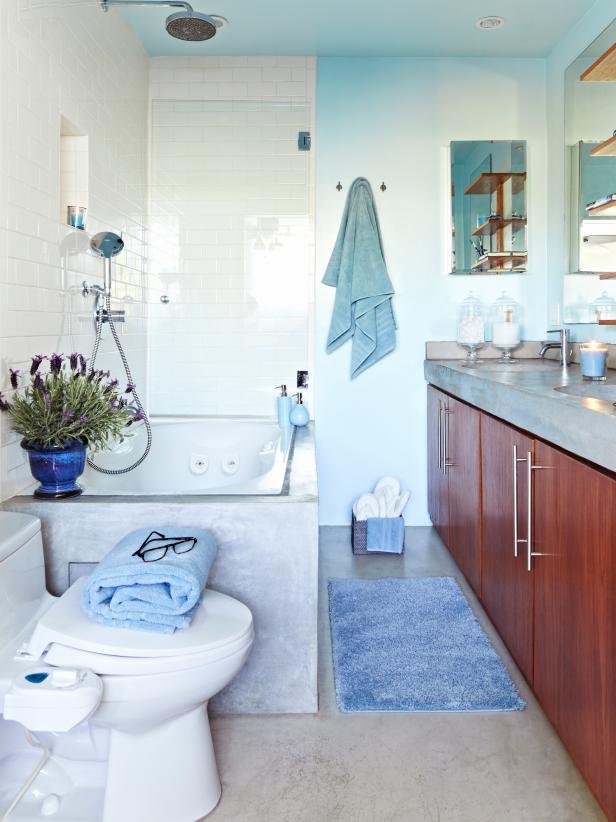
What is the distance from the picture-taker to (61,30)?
2475 mm

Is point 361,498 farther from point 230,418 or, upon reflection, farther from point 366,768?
point 366,768

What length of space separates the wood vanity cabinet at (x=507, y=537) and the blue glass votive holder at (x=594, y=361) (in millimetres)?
407

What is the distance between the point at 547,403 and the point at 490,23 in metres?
2.40

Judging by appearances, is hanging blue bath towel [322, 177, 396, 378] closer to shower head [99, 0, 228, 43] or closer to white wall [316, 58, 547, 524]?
white wall [316, 58, 547, 524]

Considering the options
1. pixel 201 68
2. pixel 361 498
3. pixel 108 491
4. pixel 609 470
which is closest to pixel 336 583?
pixel 361 498

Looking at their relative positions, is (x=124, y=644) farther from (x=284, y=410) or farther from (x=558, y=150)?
(x=558, y=150)

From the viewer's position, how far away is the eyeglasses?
65.3 inches

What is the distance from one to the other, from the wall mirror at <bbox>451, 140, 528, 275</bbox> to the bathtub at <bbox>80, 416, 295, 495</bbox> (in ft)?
4.84

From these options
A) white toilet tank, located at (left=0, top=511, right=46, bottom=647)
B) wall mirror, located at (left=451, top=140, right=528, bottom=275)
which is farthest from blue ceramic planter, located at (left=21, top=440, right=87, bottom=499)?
wall mirror, located at (left=451, top=140, right=528, bottom=275)

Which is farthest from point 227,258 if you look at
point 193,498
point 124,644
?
point 124,644

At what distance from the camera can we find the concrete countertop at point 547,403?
1.44 m

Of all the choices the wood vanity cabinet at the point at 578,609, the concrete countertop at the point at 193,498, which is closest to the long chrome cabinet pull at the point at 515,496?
the wood vanity cabinet at the point at 578,609

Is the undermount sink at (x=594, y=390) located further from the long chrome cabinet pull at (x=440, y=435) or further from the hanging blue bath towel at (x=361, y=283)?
the hanging blue bath towel at (x=361, y=283)

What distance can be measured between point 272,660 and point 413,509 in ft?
6.61
